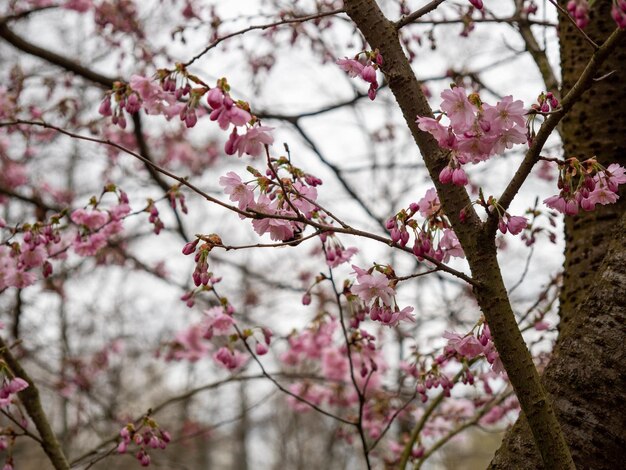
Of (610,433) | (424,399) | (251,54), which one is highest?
(251,54)

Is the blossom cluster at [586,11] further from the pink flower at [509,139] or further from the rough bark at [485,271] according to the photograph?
the rough bark at [485,271]

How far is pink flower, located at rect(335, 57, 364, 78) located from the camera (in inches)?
58.2

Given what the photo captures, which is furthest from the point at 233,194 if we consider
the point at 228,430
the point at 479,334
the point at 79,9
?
the point at 228,430

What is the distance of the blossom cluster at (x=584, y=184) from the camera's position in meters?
1.35

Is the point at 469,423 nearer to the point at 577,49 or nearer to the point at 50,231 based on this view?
the point at 577,49

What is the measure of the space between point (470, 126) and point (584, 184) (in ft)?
0.92

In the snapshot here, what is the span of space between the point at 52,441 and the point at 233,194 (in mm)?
1166

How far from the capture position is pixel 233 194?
1576 mm

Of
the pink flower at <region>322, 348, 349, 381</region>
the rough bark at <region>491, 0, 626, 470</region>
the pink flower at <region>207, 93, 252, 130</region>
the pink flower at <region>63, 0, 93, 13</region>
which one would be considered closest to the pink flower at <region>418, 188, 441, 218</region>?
the rough bark at <region>491, 0, 626, 470</region>

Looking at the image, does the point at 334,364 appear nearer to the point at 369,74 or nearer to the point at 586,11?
the point at 369,74

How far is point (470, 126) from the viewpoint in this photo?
136cm

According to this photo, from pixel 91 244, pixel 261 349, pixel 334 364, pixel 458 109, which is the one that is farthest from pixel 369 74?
pixel 334 364

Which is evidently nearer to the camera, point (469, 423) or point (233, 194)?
point (233, 194)

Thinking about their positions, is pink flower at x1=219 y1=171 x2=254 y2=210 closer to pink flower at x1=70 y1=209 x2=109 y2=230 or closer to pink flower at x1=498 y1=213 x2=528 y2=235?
pink flower at x1=498 y1=213 x2=528 y2=235
